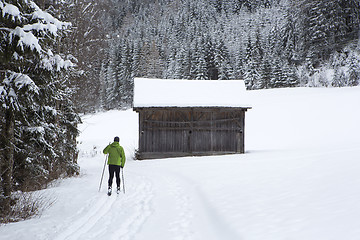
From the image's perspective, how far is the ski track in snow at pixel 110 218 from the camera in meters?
4.66

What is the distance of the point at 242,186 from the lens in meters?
7.27

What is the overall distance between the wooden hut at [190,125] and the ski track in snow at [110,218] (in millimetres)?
9321

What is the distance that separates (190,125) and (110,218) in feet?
39.2

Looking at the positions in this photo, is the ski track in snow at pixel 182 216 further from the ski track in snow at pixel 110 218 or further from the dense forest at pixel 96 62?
the dense forest at pixel 96 62

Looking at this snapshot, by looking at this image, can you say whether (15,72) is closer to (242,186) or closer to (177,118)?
(242,186)

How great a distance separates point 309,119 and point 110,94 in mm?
40812

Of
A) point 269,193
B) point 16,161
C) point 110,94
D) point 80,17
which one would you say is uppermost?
point 110,94

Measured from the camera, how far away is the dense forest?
5.15 m

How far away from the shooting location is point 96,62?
533 inches

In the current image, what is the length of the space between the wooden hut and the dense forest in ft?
13.9

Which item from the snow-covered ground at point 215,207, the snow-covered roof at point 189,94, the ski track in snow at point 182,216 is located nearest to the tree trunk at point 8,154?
the snow-covered ground at point 215,207

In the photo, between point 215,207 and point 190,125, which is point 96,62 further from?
point 215,207

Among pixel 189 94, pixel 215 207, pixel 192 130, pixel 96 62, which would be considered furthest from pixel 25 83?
pixel 189 94

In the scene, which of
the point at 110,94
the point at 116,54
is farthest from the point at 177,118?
the point at 116,54
